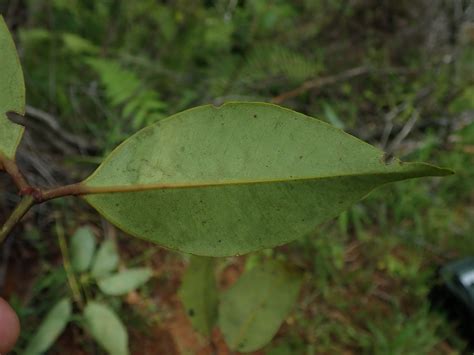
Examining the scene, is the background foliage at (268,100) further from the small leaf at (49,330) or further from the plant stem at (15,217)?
the plant stem at (15,217)

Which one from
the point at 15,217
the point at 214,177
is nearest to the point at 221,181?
the point at 214,177

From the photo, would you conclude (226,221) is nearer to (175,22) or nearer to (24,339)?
(24,339)

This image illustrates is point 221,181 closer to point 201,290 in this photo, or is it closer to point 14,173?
point 14,173

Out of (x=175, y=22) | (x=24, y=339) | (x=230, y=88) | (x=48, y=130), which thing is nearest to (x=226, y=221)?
(x=24, y=339)

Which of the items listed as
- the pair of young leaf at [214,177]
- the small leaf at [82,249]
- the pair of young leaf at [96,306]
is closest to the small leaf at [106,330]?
the pair of young leaf at [96,306]

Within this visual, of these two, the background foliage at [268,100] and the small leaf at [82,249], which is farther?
the background foliage at [268,100]

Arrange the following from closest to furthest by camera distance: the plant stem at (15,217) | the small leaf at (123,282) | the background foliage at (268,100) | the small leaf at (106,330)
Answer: the plant stem at (15,217) < the small leaf at (106,330) < the small leaf at (123,282) < the background foliage at (268,100)
